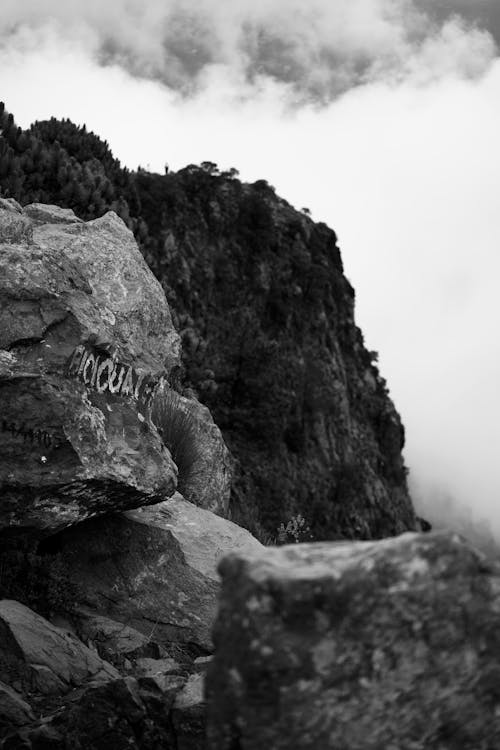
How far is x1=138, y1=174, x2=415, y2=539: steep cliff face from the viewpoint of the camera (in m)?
31.1

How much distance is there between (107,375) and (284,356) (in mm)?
31959

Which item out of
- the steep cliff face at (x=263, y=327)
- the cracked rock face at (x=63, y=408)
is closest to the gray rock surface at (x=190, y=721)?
the cracked rock face at (x=63, y=408)

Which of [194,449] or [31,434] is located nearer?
[31,434]

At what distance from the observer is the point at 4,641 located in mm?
6547

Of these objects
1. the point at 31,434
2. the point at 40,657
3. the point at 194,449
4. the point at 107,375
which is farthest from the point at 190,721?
the point at 194,449

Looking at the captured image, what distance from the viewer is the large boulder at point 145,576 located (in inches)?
328

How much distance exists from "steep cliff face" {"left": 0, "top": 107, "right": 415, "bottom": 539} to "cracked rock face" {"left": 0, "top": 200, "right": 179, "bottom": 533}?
10.3m

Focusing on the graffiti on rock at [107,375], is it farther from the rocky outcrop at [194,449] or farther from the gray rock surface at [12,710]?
the gray rock surface at [12,710]

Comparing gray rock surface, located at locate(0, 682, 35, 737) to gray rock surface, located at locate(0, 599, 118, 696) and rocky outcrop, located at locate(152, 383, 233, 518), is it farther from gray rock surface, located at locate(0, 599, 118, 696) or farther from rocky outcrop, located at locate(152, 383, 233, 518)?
rocky outcrop, located at locate(152, 383, 233, 518)

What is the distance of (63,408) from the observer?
24.8ft

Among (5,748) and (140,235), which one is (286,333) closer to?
(140,235)

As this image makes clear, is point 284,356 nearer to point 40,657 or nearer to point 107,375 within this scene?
point 107,375

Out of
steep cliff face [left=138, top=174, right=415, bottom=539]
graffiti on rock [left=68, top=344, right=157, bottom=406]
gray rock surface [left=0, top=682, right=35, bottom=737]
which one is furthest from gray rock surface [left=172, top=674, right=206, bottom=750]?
steep cliff face [left=138, top=174, right=415, bottom=539]

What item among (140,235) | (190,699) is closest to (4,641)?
(190,699)
